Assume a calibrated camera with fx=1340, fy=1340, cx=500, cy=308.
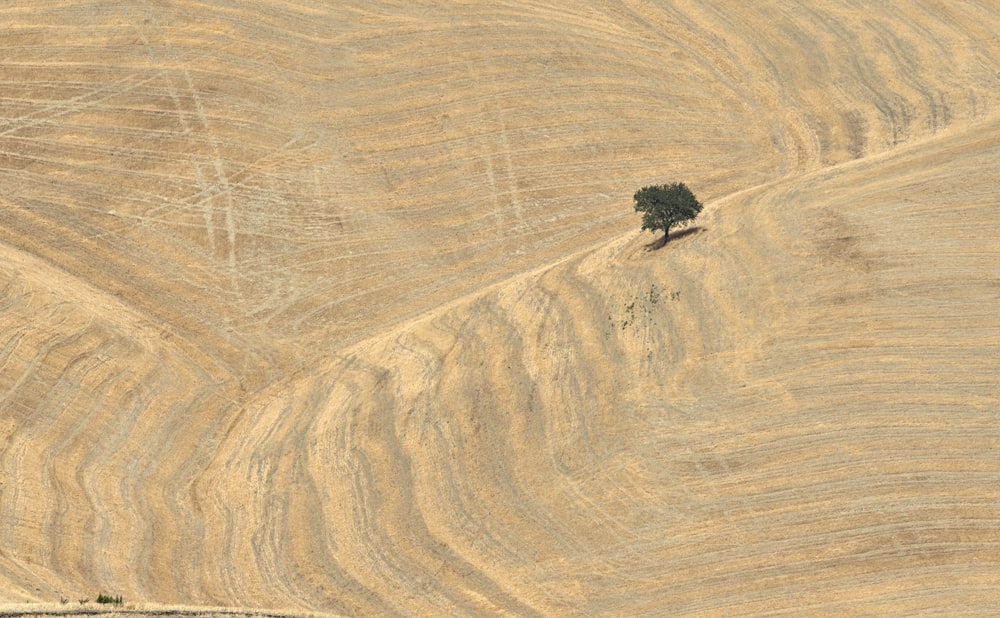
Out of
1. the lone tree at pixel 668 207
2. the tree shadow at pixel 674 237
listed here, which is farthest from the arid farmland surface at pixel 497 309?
the lone tree at pixel 668 207

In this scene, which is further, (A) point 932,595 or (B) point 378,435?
(B) point 378,435

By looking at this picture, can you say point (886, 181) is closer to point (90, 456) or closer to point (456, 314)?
point (456, 314)

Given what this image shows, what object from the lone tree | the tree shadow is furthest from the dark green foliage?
the lone tree

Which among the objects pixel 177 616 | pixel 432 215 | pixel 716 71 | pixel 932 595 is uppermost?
pixel 716 71

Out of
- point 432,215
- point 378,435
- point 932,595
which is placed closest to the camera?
point 932,595

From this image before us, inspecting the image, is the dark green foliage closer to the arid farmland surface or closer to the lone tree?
the arid farmland surface

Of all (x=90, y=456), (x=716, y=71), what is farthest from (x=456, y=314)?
(x=716, y=71)

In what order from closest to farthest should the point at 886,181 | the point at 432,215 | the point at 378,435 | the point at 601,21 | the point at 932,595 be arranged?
the point at 932,595 → the point at 378,435 → the point at 886,181 → the point at 432,215 → the point at 601,21
